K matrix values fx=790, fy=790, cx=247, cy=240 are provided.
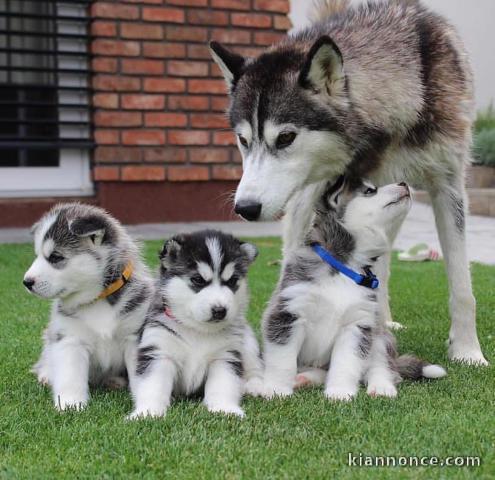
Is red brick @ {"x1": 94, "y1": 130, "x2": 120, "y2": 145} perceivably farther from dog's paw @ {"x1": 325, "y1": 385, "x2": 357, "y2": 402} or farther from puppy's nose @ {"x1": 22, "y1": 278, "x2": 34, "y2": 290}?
dog's paw @ {"x1": 325, "y1": 385, "x2": 357, "y2": 402}

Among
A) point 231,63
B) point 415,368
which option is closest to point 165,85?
point 231,63

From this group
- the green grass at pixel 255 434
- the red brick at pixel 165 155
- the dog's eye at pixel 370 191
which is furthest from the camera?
the red brick at pixel 165 155

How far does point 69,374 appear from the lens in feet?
10.3

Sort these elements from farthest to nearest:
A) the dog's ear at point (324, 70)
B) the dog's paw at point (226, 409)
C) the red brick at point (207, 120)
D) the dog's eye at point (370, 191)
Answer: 1. the red brick at point (207, 120)
2. the dog's eye at point (370, 191)
3. the dog's ear at point (324, 70)
4. the dog's paw at point (226, 409)

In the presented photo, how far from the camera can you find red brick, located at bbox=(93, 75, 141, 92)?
833 cm

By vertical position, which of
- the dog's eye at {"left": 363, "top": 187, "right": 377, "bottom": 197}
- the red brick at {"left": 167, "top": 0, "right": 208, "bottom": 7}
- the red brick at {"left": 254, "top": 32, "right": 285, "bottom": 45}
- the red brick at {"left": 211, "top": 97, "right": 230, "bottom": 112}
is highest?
the red brick at {"left": 167, "top": 0, "right": 208, "bottom": 7}

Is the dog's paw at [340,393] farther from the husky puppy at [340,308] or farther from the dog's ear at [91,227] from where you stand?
the dog's ear at [91,227]

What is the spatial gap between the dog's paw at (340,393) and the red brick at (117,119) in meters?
5.73

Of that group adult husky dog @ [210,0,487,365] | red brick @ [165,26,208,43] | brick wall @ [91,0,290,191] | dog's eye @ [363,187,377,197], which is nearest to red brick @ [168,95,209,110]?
brick wall @ [91,0,290,191]

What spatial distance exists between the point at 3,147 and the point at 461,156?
17.7 ft

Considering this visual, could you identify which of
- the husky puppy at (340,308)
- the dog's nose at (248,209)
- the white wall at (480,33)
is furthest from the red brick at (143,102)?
the white wall at (480,33)

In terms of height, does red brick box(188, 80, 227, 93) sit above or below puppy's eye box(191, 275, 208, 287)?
above

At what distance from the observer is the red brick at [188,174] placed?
8.59m

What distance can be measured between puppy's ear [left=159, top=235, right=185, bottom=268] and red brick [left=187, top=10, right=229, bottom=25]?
593 centimetres
